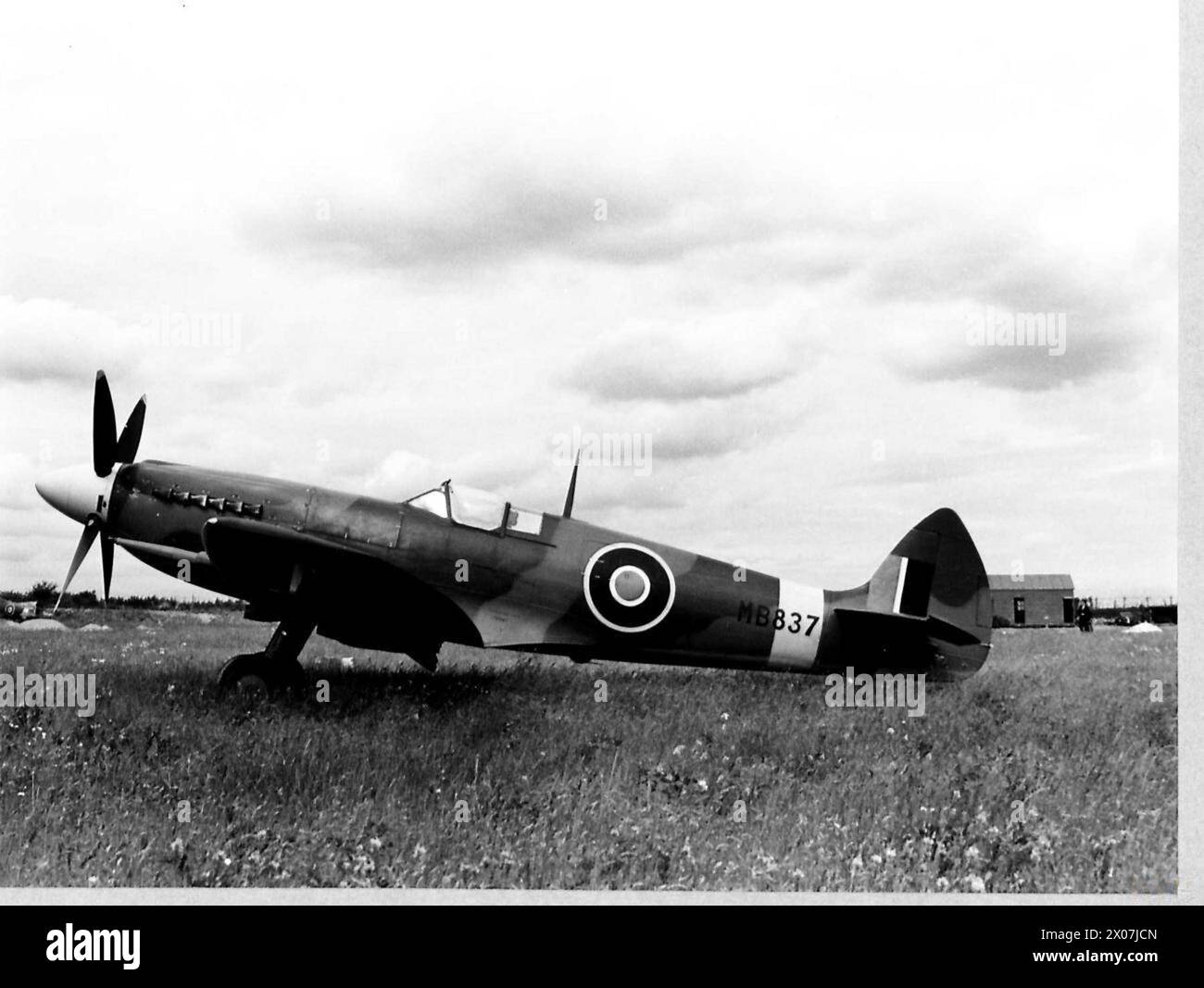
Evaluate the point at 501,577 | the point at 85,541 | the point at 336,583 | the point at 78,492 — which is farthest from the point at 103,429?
the point at 501,577

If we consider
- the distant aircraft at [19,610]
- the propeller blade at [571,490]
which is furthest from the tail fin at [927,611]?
the distant aircraft at [19,610]

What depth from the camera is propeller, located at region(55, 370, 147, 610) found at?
16.5 ft

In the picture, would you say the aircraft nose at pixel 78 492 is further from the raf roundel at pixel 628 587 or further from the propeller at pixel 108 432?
the raf roundel at pixel 628 587

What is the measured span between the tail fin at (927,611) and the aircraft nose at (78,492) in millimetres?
4959

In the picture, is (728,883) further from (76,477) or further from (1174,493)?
(76,477)

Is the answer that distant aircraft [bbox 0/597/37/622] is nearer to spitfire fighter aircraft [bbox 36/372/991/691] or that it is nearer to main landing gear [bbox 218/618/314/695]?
spitfire fighter aircraft [bbox 36/372/991/691]

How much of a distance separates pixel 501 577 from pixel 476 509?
0.48 metres

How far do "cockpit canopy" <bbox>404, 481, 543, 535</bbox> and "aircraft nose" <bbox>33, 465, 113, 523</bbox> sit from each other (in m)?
2.01

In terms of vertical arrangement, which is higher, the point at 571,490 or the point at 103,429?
the point at 103,429

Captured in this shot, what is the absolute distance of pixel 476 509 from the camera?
17.3 ft

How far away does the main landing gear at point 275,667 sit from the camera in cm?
511

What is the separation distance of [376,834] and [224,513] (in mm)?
2477

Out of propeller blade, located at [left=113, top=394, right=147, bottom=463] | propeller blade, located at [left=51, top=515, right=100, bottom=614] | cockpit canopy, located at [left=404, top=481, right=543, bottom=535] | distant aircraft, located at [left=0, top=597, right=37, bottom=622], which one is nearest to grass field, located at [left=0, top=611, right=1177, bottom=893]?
distant aircraft, located at [left=0, top=597, right=37, bottom=622]

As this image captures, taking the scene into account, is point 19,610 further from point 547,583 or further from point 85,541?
point 547,583
